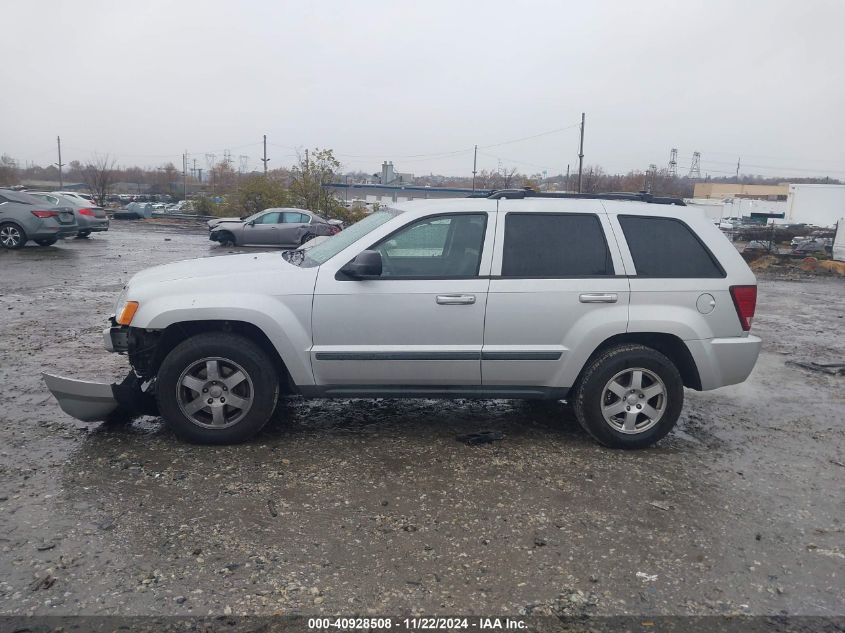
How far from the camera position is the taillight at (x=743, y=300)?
16.4 feet

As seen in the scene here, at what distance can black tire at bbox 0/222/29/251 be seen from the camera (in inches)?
702

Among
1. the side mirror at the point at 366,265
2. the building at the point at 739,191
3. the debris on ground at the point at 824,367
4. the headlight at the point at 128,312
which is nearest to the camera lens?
the side mirror at the point at 366,265

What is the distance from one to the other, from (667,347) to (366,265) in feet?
7.83

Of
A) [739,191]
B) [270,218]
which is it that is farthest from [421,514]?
[739,191]

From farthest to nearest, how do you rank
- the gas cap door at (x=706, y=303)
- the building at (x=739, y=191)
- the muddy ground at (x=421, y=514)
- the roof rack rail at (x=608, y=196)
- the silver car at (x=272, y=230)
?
the building at (x=739, y=191) < the silver car at (x=272, y=230) < the roof rack rail at (x=608, y=196) < the gas cap door at (x=706, y=303) < the muddy ground at (x=421, y=514)

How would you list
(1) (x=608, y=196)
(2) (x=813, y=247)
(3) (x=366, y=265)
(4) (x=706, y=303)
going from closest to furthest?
(3) (x=366, y=265) < (4) (x=706, y=303) < (1) (x=608, y=196) < (2) (x=813, y=247)

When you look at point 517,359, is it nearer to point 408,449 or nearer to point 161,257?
point 408,449

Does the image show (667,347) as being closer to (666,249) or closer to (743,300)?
(743,300)

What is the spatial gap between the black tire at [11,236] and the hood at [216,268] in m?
15.3

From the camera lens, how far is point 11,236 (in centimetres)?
1792

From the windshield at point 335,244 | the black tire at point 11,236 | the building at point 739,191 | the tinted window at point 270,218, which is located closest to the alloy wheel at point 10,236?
the black tire at point 11,236

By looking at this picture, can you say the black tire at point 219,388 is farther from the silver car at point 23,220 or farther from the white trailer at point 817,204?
the white trailer at point 817,204

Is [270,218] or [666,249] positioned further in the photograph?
[270,218]

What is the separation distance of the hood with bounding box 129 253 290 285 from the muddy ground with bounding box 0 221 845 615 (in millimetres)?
1163
